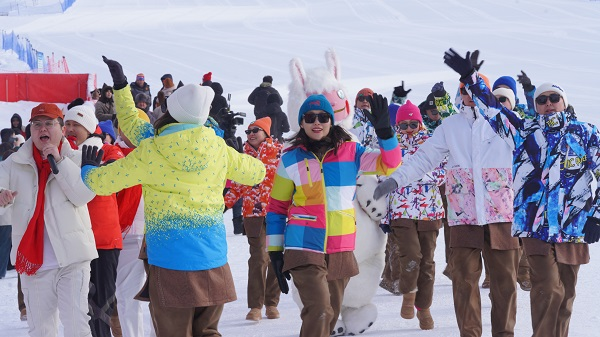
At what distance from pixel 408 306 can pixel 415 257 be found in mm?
385

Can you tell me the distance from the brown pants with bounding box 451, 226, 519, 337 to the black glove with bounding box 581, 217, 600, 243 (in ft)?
1.97

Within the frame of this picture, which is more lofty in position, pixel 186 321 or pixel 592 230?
pixel 592 230

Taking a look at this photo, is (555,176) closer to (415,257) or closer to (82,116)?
Answer: (415,257)

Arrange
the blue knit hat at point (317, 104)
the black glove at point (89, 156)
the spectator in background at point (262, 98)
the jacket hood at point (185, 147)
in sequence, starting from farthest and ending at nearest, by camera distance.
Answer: the spectator in background at point (262, 98), the blue knit hat at point (317, 104), the black glove at point (89, 156), the jacket hood at point (185, 147)

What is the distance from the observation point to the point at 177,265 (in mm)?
5082

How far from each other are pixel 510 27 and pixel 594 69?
1299 cm

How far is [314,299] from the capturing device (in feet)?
18.9

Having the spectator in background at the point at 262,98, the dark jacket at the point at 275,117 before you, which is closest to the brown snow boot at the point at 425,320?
the dark jacket at the point at 275,117

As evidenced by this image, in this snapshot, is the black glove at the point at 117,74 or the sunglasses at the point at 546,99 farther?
the sunglasses at the point at 546,99

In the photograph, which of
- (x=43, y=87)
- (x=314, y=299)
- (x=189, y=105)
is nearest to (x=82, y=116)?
(x=189, y=105)

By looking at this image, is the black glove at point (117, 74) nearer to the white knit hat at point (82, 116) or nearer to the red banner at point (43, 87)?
the white knit hat at point (82, 116)

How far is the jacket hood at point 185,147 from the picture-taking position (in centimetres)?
511

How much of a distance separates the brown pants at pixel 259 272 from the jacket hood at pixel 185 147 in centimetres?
318

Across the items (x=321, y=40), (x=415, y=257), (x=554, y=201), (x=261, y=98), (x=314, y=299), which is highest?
(x=554, y=201)
